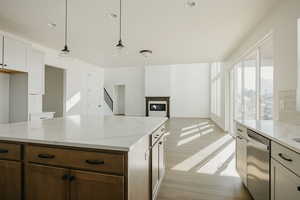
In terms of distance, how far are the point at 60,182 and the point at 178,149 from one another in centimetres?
301

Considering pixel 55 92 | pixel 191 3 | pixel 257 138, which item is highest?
pixel 191 3

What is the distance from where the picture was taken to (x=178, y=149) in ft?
12.5

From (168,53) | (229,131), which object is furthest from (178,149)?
(168,53)

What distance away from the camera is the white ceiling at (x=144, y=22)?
2410mm

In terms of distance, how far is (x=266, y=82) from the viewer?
2973 mm

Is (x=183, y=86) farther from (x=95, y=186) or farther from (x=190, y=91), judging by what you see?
(x=95, y=186)

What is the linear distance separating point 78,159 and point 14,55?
2.94 meters

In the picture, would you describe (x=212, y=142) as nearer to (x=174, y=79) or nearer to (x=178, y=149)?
(x=178, y=149)

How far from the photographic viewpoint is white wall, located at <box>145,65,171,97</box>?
10.4 meters

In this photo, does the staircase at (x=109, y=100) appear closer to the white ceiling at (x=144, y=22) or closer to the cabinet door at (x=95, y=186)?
the white ceiling at (x=144, y=22)

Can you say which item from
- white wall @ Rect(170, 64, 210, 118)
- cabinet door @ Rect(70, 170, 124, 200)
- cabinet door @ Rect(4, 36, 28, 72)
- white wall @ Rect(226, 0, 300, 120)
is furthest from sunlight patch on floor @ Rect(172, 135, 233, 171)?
white wall @ Rect(170, 64, 210, 118)

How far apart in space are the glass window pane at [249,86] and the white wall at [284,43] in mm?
1164

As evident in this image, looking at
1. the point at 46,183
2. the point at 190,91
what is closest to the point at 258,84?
the point at 46,183

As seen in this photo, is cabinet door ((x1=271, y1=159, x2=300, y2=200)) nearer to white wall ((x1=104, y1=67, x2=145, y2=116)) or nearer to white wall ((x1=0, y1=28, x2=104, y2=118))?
white wall ((x1=0, y1=28, x2=104, y2=118))
